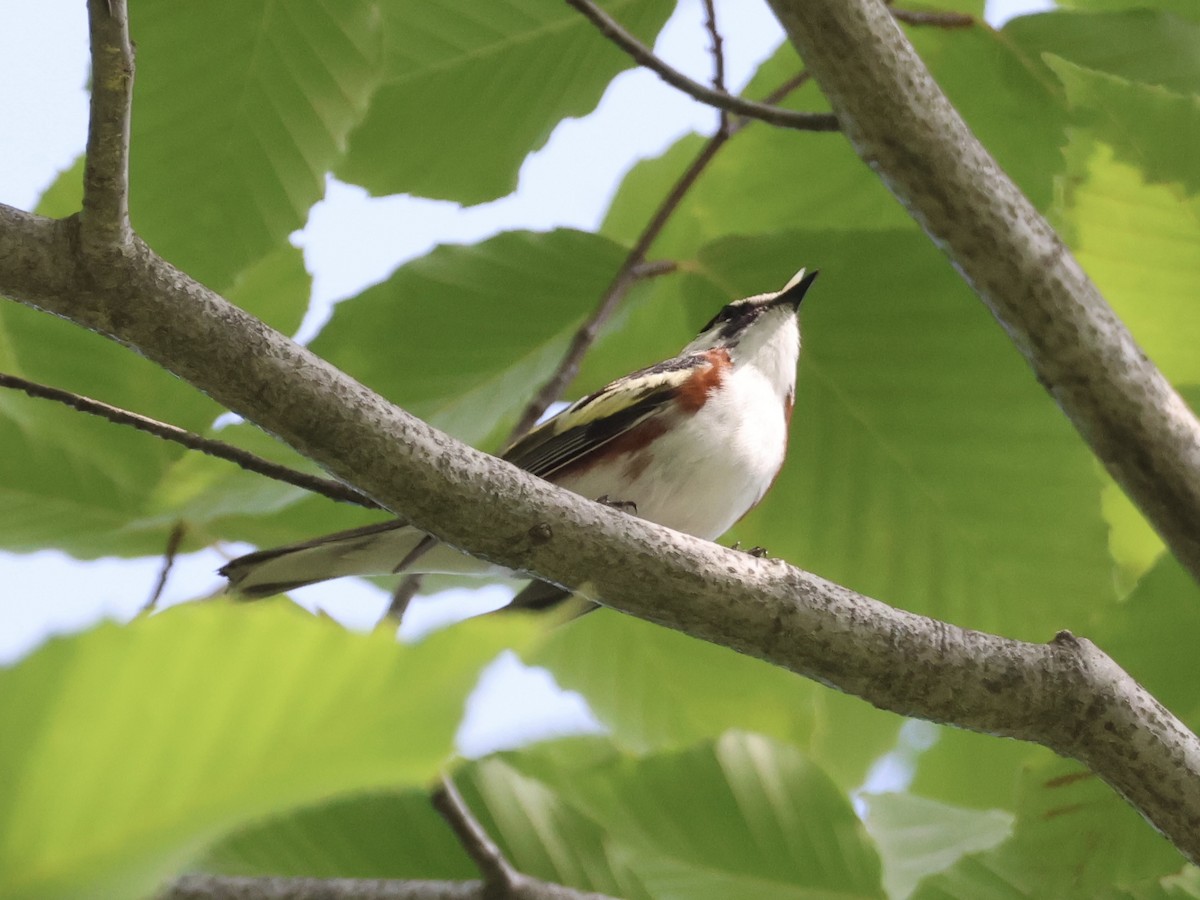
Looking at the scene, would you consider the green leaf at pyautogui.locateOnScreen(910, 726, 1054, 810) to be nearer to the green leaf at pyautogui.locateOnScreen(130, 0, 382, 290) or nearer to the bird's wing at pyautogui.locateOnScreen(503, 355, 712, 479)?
the bird's wing at pyautogui.locateOnScreen(503, 355, 712, 479)

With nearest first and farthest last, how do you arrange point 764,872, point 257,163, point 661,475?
point 764,872 < point 257,163 < point 661,475

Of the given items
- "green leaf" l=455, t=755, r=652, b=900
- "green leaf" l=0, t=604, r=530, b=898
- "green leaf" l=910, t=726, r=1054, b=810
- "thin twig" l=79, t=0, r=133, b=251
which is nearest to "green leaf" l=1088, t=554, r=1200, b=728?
"green leaf" l=910, t=726, r=1054, b=810

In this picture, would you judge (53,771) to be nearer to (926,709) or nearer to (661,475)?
(926,709)

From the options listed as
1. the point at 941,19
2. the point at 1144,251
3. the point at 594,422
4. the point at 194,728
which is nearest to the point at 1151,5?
the point at 941,19

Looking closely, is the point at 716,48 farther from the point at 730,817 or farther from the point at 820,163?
the point at 730,817

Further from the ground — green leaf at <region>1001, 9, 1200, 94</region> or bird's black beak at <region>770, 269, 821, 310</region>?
green leaf at <region>1001, 9, 1200, 94</region>

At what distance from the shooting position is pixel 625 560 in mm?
1788

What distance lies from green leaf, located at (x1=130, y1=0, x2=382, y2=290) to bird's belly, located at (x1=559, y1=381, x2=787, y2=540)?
1.09m

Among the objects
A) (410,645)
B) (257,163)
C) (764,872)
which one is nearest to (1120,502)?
(764,872)

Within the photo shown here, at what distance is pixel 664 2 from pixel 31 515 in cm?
180

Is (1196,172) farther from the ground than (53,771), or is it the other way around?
(1196,172)

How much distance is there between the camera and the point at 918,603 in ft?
9.90

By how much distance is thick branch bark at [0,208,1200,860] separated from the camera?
5.36ft

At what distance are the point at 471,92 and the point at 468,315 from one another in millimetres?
520
